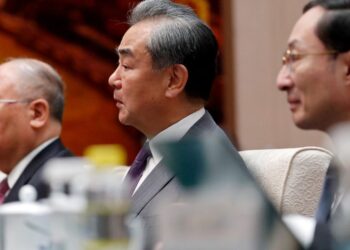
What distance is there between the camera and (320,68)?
229cm

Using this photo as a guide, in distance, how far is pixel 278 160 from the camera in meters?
2.94

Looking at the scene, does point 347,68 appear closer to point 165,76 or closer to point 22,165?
point 165,76

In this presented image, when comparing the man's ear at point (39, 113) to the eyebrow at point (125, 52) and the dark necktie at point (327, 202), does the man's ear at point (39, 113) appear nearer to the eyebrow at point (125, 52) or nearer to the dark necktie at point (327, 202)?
the eyebrow at point (125, 52)

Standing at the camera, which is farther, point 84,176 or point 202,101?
point 202,101

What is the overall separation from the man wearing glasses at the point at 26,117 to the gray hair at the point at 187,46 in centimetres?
52

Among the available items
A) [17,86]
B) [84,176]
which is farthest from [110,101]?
[84,176]

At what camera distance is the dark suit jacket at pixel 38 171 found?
3.22 m

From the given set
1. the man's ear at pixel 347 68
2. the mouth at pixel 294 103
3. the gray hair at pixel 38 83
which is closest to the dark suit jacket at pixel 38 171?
the gray hair at pixel 38 83

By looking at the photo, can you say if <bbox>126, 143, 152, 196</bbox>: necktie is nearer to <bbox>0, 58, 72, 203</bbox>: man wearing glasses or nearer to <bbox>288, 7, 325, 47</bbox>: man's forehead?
<bbox>0, 58, 72, 203</bbox>: man wearing glasses

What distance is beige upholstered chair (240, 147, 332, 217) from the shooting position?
287 cm

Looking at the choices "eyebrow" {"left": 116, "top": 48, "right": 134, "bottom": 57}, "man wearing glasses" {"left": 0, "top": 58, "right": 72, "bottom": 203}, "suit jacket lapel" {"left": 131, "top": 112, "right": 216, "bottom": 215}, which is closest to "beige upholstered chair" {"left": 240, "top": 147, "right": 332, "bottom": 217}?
"suit jacket lapel" {"left": 131, "top": 112, "right": 216, "bottom": 215}

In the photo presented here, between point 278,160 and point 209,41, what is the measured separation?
0.52 m

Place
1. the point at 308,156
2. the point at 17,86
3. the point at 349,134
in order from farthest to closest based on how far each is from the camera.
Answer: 1. the point at 17,86
2. the point at 308,156
3. the point at 349,134

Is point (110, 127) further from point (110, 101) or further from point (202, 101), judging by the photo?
point (202, 101)
